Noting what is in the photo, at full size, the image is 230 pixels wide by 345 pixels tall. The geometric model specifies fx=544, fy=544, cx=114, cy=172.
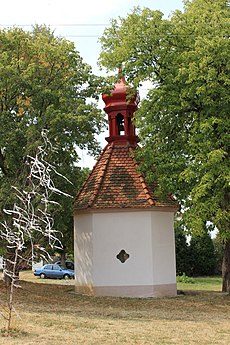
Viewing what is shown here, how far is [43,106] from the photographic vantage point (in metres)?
20.1

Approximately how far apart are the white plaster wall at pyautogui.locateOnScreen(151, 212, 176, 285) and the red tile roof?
1.94 ft

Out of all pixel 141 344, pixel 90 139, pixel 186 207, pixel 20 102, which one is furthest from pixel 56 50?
pixel 141 344

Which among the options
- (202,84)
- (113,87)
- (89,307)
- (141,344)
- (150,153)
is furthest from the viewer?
(113,87)

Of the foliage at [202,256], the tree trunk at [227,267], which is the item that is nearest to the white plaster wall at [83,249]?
the tree trunk at [227,267]

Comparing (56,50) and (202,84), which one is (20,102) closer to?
(56,50)

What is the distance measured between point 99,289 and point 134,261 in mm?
1679

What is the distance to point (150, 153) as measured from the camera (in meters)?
19.5

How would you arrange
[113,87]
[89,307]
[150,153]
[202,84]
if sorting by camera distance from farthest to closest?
1. [113,87]
2. [150,153]
3. [202,84]
4. [89,307]

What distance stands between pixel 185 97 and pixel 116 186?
4.71 metres

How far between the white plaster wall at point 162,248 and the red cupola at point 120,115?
405 cm

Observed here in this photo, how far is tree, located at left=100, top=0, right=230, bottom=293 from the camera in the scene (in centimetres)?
1775

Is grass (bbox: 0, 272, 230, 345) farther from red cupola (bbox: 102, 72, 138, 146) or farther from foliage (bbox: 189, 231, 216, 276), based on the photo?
foliage (bbox: 189, 231, 216, 276)

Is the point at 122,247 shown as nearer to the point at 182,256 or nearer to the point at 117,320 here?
the point at 117,320

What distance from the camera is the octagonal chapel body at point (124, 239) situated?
20.2m
